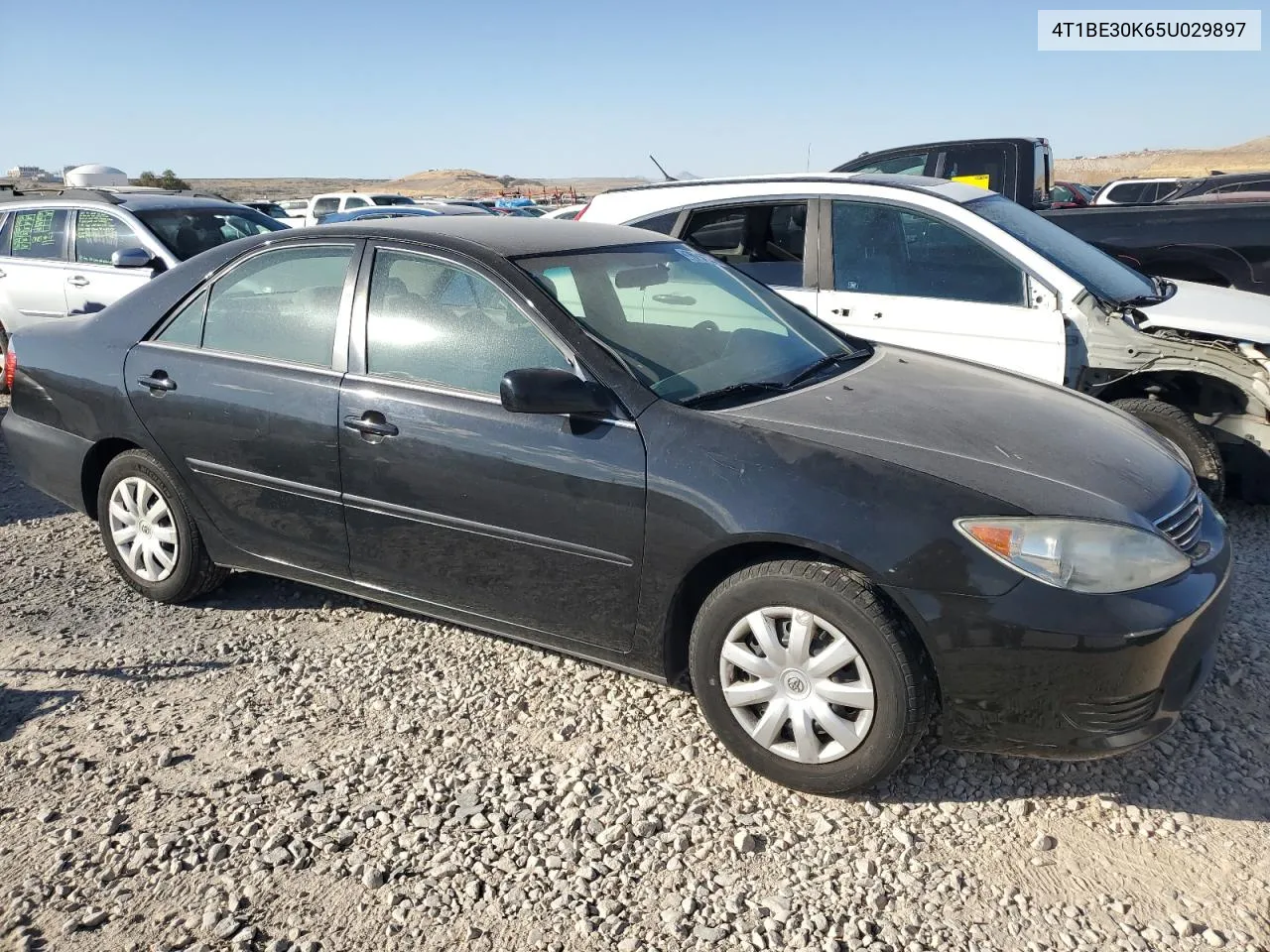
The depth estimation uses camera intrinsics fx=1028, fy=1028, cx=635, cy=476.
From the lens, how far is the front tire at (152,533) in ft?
14.0

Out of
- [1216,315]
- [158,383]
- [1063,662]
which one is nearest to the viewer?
[1063,662]

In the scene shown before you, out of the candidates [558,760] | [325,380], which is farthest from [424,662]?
[325,380]

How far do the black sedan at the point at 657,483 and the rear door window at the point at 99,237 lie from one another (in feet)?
15.2

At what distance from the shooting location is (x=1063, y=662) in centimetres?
273

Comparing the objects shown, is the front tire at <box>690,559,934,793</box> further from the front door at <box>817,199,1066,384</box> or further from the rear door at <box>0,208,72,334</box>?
the rear door at <box>0,208,72,334</box>

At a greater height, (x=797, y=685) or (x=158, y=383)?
(x=158, y=383)

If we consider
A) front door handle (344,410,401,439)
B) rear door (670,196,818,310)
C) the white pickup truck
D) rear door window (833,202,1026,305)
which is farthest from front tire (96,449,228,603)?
the white pickup truck

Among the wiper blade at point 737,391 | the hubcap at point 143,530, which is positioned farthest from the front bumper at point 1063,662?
the hubcap at point 143,530

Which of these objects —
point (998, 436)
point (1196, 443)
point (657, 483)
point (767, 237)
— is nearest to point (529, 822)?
point (657, 483)

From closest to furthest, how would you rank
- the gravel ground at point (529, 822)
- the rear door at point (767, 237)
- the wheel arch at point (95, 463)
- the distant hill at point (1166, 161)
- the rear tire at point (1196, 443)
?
the gravel ground at point (529, 822), the wheel arch at point (95, 463), the rear tire at point (1196, 443), the rear door at point (767, 237), the distant hill at point (1166, 161)

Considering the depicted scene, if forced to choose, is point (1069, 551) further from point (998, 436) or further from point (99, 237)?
point (99, 237)

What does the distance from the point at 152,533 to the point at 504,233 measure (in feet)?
6.50

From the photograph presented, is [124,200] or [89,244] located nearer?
[89,244]

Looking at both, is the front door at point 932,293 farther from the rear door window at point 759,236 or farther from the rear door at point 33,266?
the rear door at point 33,266
